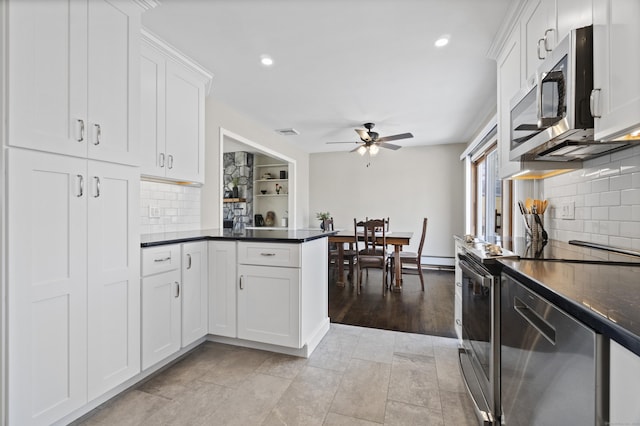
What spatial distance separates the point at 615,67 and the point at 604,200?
2.89ft

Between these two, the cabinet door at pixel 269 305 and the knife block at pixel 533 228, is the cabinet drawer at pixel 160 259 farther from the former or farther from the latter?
the knife block at pixel 533 228

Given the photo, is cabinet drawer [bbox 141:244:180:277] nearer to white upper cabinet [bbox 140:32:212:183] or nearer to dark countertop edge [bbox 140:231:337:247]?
dark countertop edge [bbox 140:231:337:247]

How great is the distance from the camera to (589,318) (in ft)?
2.18

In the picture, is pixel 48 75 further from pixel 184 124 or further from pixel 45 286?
pixel 184 124

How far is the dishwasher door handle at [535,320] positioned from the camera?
87 centimetres

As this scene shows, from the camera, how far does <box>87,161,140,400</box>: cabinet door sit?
1.52m

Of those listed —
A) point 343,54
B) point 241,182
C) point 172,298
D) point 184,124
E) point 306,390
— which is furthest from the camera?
point 241,182

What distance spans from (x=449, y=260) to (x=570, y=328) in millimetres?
5190

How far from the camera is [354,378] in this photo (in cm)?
192

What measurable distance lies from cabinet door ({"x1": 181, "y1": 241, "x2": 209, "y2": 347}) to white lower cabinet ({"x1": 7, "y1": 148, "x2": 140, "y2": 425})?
1.32ft

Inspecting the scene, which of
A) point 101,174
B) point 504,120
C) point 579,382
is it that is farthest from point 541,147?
point 101,174

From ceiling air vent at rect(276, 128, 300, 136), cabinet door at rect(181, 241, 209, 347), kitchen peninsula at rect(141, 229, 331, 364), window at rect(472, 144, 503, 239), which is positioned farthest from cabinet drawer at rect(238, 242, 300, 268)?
ceiling air vent at rect(276, 128, 300, 136)

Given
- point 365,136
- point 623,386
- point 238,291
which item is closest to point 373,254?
point 365,136

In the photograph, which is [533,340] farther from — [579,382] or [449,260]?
[449,260]
